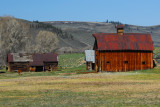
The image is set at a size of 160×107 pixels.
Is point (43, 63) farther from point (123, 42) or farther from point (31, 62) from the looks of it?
point (123, 42)

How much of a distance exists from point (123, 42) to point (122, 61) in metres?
3.69

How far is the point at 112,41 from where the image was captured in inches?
2603

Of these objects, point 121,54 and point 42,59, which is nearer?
point 121,54

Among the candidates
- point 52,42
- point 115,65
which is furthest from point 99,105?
point 52,42

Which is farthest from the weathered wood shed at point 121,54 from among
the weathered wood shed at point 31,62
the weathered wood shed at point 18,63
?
the weathered wood shed at point 18,63

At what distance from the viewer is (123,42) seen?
218ft

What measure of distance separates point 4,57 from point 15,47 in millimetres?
7543

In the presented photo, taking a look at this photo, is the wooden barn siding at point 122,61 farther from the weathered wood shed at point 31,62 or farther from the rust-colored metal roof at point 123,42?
the weathered wood shed at point 31,62

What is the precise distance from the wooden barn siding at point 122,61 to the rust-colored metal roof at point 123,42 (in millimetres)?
1054

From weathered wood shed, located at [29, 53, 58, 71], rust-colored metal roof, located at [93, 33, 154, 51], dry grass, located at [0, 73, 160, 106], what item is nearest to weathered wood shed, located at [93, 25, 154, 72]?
rust-colored metal roof, located at [93, 33, 154, 51]

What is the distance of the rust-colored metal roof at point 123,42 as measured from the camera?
214ft

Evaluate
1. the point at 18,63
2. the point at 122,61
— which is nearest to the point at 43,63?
the point at 18,63

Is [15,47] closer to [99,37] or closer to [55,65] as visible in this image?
[55,65]

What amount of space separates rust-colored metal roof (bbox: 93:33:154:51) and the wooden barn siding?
1.05m
